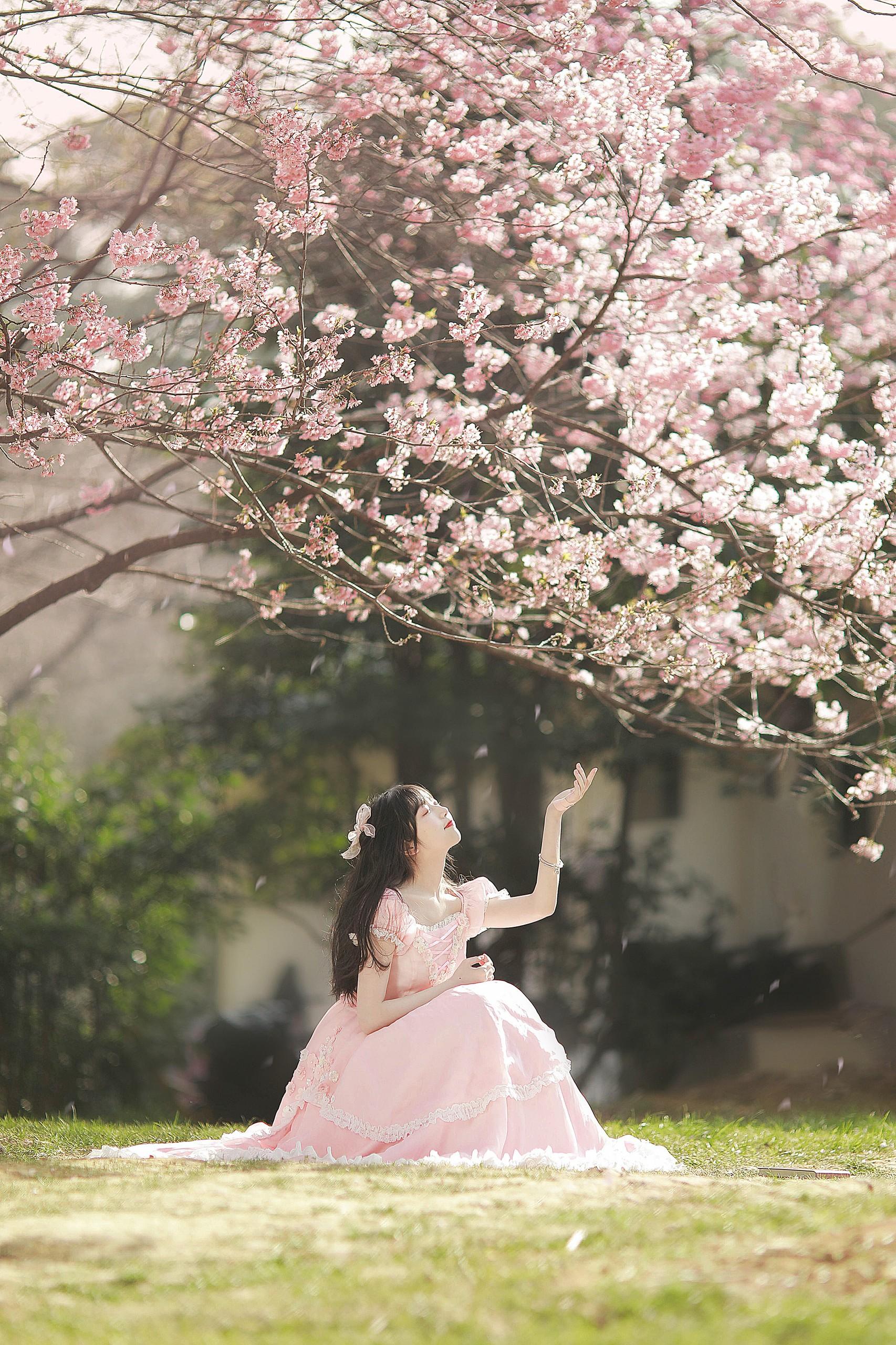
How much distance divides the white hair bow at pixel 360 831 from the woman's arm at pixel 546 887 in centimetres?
41

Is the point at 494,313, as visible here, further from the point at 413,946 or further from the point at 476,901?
the point at 413,946

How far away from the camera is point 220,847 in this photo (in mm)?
8117

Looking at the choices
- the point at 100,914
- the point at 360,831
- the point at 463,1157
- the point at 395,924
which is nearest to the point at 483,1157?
the point at 463,1157

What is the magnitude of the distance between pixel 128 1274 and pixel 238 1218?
346mm

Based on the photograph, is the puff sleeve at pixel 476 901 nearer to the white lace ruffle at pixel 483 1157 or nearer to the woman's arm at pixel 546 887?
the woman's arm at pixel 546 887

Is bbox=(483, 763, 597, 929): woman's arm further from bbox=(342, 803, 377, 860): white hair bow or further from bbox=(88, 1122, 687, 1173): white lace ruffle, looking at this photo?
bbox=(88, 1122, 687, 1173): white lace ruffle

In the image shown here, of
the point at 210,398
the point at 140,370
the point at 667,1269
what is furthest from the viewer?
the point at 210,398

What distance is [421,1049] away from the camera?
10.7ft

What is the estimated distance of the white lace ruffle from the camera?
3.05m

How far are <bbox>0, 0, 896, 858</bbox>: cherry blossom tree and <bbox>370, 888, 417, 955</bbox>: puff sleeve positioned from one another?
75cm

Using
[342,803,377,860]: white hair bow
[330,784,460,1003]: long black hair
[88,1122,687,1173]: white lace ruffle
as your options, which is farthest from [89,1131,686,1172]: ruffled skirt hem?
[342,803,377,860]: white hair bow

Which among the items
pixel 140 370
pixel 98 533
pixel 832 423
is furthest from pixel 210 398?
pixel 98 533

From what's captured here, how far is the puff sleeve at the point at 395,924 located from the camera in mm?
3453

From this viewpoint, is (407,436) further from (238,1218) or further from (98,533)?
(98,533)
